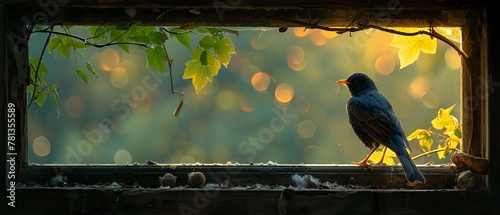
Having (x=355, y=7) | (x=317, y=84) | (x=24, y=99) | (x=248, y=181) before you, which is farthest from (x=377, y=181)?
(x=317, y=84)

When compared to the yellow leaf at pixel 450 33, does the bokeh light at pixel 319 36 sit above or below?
above

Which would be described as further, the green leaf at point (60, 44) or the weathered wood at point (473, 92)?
the green leaf at point (60, 44)

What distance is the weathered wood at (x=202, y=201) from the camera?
6.21ft

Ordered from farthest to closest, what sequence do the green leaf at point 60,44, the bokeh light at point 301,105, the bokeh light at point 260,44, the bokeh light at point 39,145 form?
the bokeh light at point 260,44 → the bokeh light at point 301,105 → the bokeh light at point 39,145 → the green leaf at point 60,44

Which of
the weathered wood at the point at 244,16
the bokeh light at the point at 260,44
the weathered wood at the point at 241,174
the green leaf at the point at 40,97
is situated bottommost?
the weathered wood at the point at 241,174

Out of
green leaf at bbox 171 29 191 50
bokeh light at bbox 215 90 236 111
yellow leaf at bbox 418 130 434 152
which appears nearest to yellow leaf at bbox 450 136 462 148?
yellow leaf at bbox 418 130 434 152

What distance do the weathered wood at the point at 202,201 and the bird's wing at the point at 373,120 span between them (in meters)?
0.73

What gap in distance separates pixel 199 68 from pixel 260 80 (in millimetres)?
2799

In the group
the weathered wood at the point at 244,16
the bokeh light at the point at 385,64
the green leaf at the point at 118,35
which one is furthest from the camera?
the bokeh light at the point at 385,64

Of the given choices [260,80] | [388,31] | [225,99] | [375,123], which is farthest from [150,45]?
[225,99]

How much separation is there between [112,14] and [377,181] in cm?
98

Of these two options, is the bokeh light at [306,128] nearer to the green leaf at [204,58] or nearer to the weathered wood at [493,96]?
the green leaf at [204,58]

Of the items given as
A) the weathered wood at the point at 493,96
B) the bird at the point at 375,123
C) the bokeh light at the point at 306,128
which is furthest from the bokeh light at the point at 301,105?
the weathered wood at the point at 493,96

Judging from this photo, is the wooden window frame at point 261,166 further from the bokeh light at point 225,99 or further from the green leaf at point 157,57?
the bokeh light at point 225,99
